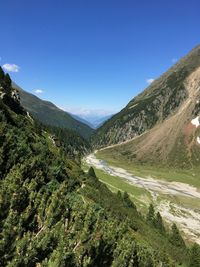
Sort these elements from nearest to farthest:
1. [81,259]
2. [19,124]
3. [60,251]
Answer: [60,251] → [81,259] → [19,124]

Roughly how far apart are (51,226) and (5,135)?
24425 millimetres

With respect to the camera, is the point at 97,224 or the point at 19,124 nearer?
the point at 97,224

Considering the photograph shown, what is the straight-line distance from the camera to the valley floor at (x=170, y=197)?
109688mm

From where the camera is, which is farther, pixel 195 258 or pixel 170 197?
pixel 170 197

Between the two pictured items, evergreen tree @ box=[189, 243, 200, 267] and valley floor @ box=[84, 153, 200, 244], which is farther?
valley floor @ box=[84, 153, 200, 244]

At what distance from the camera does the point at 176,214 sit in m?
119

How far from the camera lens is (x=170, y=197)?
487 ft

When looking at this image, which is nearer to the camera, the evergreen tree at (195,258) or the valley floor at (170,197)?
the evergreen tree at (195,258)

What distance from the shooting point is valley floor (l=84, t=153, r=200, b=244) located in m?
110

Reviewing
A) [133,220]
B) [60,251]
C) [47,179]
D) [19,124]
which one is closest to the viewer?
[60,251]

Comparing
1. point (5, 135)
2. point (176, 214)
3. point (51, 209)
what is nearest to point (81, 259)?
point (51, 209)

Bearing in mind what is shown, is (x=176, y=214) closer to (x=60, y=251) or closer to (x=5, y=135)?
(x=5, y=135)

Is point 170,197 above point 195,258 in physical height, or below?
below

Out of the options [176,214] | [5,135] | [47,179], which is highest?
[5,135]
